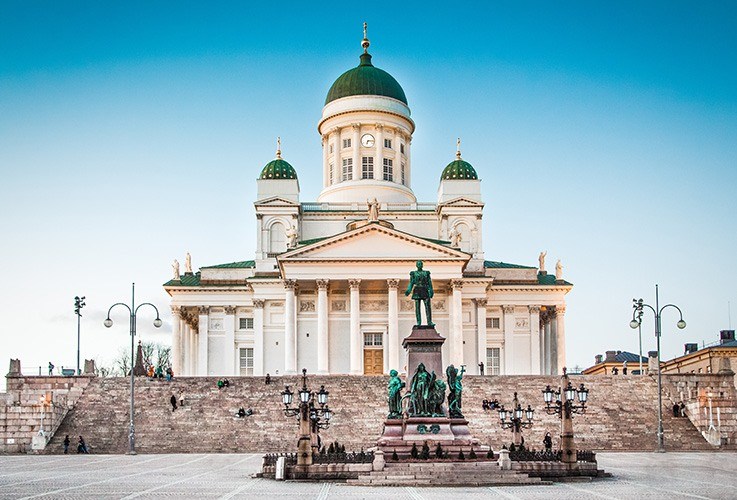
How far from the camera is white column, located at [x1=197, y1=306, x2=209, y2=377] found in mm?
77438

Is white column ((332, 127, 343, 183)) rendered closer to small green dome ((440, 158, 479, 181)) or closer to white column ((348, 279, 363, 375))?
small green dome ((440, 158, 479, 181))

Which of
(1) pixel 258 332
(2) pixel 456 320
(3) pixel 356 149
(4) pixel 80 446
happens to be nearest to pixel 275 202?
(3) pixel 356 149

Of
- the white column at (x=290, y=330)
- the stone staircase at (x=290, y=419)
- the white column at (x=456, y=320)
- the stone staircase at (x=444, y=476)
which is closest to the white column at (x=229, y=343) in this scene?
the white column at (x=290, y=330)

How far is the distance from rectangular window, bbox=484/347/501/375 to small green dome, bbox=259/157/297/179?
68.2ft

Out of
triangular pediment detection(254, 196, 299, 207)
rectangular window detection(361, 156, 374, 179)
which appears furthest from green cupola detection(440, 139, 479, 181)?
triangular pediment detection(254, 196, 299, 207)

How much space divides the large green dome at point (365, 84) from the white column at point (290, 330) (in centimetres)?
2292

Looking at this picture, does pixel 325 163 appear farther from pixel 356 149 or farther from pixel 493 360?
pixel 493 360

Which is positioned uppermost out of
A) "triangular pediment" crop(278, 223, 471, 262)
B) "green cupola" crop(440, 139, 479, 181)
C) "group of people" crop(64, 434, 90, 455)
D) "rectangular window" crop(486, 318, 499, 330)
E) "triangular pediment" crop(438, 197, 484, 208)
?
"green cupola" crop(440, 139, 479, 181)

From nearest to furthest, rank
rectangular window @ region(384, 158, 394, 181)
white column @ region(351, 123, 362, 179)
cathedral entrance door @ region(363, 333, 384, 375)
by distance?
cathedral entrance door @ region(363, 333, 384, 375) → white column @ region(351, 123, 362, 179) → rectangular window @ region(384, 158, 394, 181)

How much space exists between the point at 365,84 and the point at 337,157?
670 cm

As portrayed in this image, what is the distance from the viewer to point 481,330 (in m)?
75.8

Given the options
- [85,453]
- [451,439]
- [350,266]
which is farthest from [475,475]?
[350,266]

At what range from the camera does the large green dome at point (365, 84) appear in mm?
87500

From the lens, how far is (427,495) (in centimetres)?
2648
